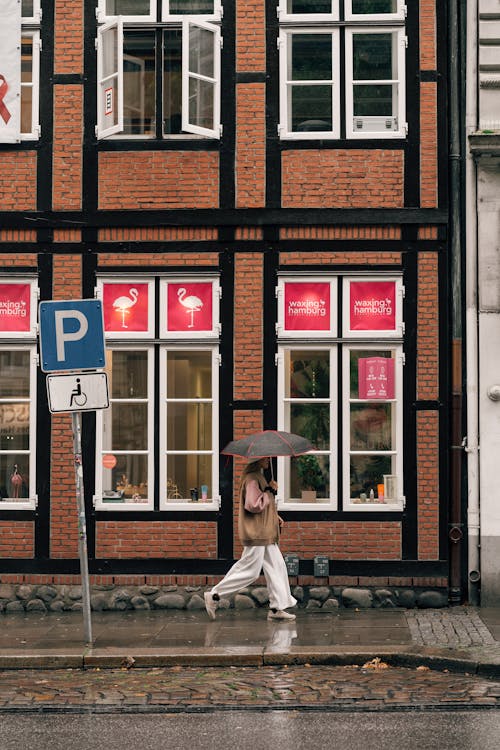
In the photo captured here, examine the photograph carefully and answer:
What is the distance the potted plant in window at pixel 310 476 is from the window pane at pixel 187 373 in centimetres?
145

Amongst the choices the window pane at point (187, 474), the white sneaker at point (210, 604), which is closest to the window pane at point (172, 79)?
the window pane at point (187, 474)

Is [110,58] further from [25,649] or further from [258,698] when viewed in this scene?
[258,698]

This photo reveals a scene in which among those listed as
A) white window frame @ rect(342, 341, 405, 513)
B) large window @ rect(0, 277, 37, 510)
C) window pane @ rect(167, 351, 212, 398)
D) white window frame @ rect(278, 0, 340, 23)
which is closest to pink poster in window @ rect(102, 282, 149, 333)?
window pane @ rect(167, 351, 212, 398)

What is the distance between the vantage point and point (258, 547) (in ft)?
45.1

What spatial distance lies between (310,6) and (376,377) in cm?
460

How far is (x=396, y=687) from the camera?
1055cm

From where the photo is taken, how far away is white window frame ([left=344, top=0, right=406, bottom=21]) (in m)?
15.2

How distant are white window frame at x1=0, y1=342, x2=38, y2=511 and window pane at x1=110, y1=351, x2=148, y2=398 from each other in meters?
0.95

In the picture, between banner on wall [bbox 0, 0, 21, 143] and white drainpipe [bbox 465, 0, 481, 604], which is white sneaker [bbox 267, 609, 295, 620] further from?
banner on wall [bbox 0, 0, 21, 143]

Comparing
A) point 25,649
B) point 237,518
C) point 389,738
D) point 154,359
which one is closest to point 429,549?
point 237,518

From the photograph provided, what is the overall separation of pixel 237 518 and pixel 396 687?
15.7 feet

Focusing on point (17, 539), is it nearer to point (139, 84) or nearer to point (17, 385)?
point (17, 385)

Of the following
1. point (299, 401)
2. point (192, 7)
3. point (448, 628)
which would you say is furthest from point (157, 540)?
point (192, 7)

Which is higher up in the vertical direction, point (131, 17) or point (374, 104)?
point (131, 17)
